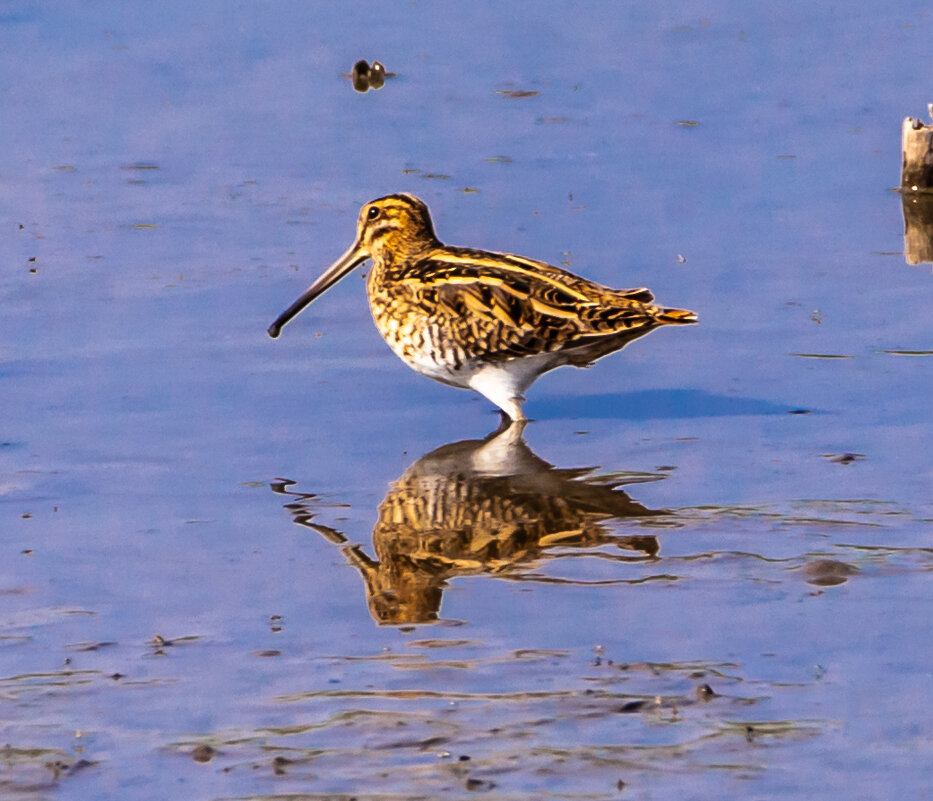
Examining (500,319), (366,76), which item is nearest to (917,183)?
(366,76)

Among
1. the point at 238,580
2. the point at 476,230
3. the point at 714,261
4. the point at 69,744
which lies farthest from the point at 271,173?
the point at 69,744

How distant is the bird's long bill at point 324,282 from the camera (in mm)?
10500

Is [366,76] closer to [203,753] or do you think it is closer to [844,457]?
[844,457]

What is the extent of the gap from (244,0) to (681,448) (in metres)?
11.9

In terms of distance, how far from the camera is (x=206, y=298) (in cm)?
1157

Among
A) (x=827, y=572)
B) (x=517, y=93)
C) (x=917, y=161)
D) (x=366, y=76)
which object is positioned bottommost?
(x=827, y=572)

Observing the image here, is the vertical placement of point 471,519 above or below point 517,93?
below

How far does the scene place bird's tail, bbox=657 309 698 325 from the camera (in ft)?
30.6

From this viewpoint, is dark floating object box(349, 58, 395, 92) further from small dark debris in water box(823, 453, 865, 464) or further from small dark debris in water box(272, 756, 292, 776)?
small dark debris in water box(272, 756, 292, 776)

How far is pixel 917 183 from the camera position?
1387 centimetres

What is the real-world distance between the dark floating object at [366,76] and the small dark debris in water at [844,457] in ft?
29.6

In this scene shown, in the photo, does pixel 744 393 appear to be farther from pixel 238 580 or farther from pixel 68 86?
pixel 68 86

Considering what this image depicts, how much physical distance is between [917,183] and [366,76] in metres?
5.43

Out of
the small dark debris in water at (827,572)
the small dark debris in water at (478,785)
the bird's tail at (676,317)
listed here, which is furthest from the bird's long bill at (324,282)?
the small dark debris in water at (478,785)
